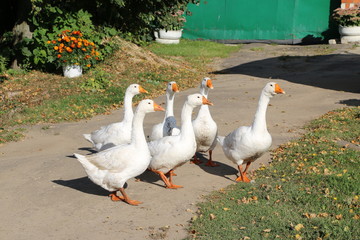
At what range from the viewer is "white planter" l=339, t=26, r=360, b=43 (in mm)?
23359

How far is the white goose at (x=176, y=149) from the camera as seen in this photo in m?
7.00

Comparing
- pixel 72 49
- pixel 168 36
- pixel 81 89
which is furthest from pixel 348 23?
pixel 81 89

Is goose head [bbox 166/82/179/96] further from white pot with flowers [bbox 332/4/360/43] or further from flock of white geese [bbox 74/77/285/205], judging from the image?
white pot with flowers [bbox 332/4/360/43]

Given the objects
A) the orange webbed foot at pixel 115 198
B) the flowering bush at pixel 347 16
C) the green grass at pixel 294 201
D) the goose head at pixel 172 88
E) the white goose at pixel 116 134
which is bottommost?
the orange webbed foot at pixel 115 198

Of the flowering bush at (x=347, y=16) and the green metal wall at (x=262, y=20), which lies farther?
the green metal wall at (x=262, y=20)

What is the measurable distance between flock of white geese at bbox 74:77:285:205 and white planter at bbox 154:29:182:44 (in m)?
16.4

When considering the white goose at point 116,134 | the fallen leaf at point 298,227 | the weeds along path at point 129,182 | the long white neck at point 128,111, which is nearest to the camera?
the fallen leaf at point 298,227

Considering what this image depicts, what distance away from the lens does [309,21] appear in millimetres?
25594

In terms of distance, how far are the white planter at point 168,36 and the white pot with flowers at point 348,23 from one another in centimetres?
762

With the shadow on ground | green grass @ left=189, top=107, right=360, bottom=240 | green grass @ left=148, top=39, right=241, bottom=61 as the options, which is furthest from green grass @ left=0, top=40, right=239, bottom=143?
green grass @ left=189, top=107, right=360, bottom=240

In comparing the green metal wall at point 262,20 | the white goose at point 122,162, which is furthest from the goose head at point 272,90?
the green metal wall at point 262,20

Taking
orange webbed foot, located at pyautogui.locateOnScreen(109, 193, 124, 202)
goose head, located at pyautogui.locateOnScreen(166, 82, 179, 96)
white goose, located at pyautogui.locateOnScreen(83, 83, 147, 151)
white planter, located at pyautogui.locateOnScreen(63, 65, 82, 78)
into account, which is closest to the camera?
orange webbed foot, located at pyautogui.locateOnScreen(109, 193, 124, 202)

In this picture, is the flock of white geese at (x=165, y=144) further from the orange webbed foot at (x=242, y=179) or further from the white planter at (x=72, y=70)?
the white planter at (x=72, y=70)

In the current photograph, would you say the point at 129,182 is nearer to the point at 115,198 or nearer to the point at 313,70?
the point at 115,198
